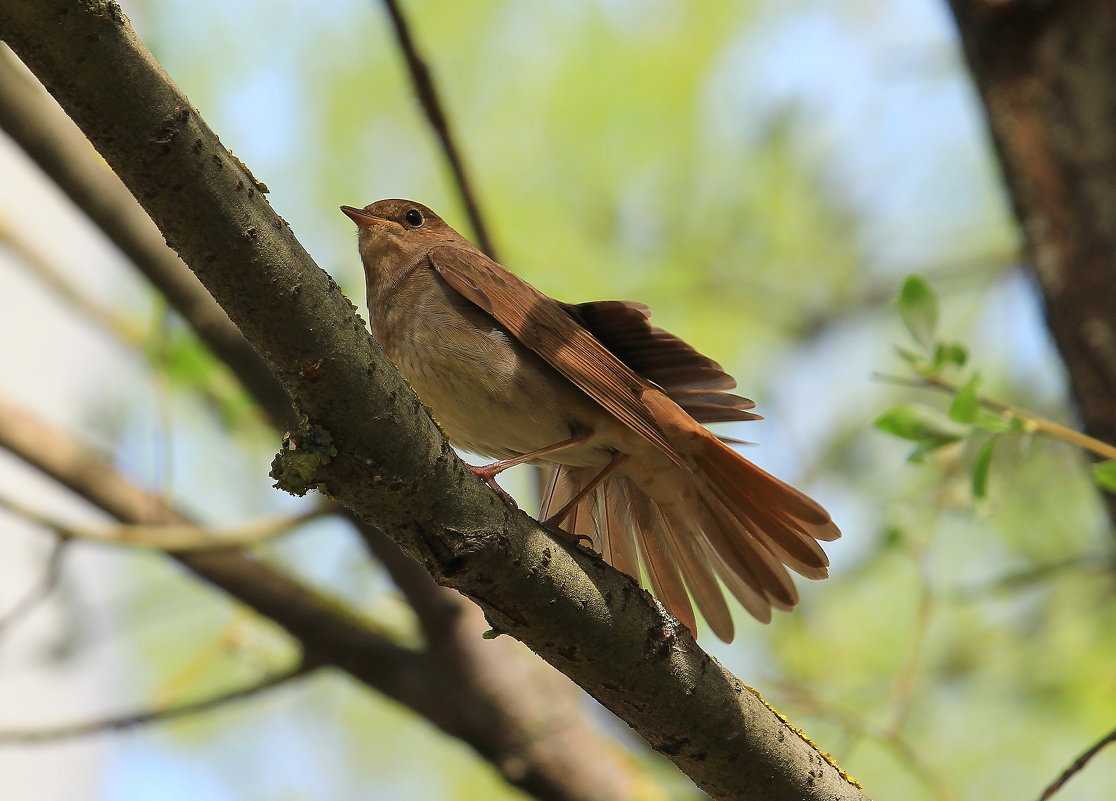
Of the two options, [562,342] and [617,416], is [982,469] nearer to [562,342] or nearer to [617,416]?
[617,416]

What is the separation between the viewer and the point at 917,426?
321cm

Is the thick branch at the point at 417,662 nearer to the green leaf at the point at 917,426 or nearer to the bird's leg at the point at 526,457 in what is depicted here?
the bird's leg at the point at 526,457

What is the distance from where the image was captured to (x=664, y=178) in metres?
8.75

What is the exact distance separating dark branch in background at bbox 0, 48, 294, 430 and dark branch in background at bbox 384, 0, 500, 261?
1.03 metres

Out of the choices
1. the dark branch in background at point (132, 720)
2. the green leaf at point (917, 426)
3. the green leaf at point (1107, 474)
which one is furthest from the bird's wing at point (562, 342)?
the dark branch in background at point (132, 720)

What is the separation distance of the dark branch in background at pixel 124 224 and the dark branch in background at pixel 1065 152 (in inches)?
114

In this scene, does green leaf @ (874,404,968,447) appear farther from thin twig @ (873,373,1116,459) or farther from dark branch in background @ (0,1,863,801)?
dark branch in background @ (0,1,863,801)

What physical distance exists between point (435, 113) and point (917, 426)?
2.04 m

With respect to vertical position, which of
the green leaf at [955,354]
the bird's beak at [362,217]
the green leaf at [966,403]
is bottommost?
the green leaf at [966,403]

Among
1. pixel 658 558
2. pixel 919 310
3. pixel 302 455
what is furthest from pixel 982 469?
pixel 302 455

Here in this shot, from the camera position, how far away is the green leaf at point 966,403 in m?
3.02

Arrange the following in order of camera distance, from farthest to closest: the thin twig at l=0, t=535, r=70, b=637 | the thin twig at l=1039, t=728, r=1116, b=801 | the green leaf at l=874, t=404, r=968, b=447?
the thin twig at l=0, t=535, r=70, b=637 → the green leaf at l=874, t=404, r=968, b=447 → the thin twig at l=1039, t=728, r=1116, b=801

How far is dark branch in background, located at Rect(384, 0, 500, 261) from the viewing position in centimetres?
385

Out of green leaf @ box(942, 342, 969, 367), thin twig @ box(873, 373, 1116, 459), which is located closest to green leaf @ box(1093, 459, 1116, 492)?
thin twig @ box(873, 373, 1116, 459)
